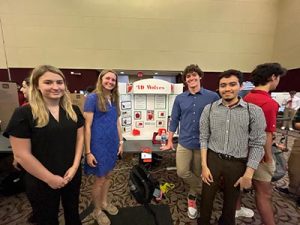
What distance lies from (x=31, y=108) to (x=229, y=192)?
61.9 inches

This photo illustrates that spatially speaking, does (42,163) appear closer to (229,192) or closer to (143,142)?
(229,192)

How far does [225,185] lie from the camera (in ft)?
4.47

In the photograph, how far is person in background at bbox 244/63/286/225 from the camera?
1.32 m

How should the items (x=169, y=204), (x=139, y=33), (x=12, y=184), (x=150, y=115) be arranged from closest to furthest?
1. (x=169, y=204)
2. (x=12, y=184)
3. (x=150, y=115)
4. (x=139, y=33)

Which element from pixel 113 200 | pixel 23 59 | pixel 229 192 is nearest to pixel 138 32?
pixel 23 59

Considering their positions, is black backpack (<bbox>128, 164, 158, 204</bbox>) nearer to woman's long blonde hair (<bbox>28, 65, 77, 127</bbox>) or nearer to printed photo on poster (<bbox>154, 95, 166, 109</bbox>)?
woman's long blonde hair (<bbox>28, 65, 77, 127</bbox>)

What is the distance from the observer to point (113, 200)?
213cm

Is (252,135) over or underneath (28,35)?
underneath

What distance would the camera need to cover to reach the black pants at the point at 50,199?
115cm

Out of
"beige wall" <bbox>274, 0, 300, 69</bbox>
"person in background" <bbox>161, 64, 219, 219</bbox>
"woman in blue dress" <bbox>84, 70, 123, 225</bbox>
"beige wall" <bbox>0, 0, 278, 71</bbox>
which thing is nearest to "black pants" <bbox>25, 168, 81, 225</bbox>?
"woman in blue dress" <bbox>84, 70, 123, 225</bbox>

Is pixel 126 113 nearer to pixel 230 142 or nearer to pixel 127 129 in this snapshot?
pixel 127 129

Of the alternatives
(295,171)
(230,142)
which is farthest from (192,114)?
(295,171)

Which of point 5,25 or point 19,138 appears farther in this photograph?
point 5,25

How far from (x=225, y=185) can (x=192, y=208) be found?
709 millimetres
